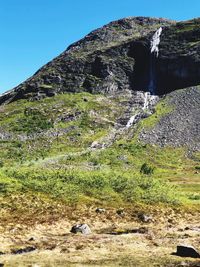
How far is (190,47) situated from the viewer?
19025 centimetres

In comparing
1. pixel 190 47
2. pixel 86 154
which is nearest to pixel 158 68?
pixel 190 47

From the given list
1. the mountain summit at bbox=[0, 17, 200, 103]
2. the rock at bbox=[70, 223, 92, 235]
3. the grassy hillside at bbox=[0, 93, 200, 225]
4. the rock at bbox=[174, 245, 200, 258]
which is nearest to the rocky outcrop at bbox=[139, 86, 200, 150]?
the grassy hillside at bbox=[0, 93, 200, 225]

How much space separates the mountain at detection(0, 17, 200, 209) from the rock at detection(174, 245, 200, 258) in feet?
86.7

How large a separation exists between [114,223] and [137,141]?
79.9 m

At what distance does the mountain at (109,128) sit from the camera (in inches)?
2736

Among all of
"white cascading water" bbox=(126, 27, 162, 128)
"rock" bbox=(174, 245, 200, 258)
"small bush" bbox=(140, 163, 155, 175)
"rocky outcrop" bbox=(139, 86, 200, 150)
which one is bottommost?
"rock" bbox=(174, 245, 200, 258)

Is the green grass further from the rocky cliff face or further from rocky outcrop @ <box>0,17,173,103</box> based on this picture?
rocky outcrop @ <box>0,17,173,103</box>

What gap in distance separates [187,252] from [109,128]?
368 feet

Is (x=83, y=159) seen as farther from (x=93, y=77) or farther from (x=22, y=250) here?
(x=93, y=77)

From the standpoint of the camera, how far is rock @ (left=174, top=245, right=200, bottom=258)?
3716 cm

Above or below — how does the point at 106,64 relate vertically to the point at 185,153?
above

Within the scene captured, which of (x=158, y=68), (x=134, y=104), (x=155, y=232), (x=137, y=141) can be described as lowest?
(x=155, y=232)

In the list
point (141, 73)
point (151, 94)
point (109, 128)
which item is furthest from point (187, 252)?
point (141, 73)

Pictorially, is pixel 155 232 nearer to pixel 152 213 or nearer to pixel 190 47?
pixel 152 213
